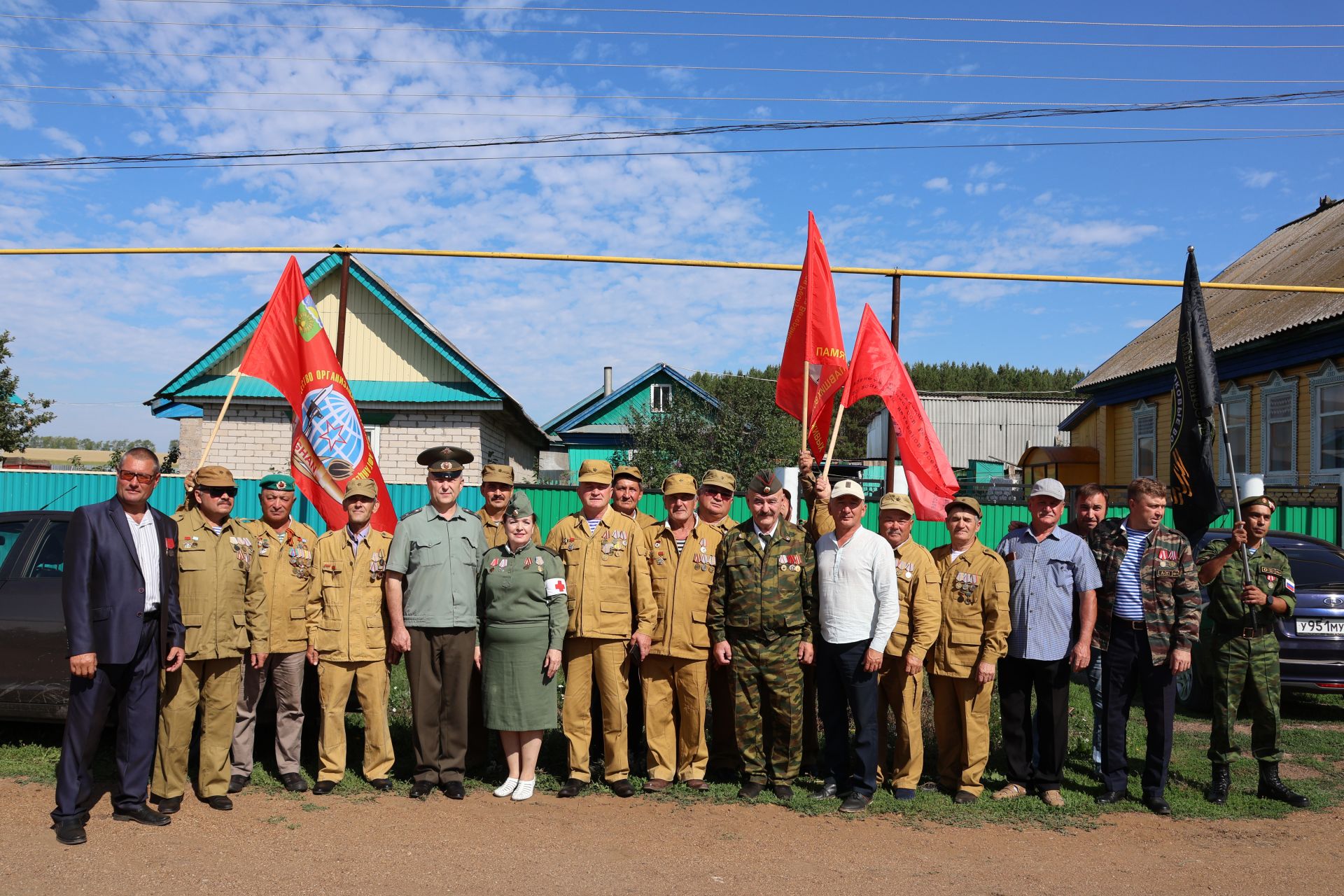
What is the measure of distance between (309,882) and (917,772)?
3484 mm

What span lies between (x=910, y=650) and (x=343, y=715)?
11.4 ft

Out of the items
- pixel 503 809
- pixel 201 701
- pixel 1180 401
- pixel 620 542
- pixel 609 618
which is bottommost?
pixel 503 809

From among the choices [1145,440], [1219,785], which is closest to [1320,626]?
[1219,785]

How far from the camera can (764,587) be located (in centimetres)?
568

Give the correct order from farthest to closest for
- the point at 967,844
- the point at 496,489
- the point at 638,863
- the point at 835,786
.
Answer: the point at 496,489
the point at 835,786
the point at 967,844
the point at 638,863

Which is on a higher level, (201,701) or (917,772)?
(201,701)

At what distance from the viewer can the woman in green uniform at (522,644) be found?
5.63 metres

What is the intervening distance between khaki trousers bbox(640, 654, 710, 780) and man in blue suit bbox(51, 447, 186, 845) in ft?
8.90

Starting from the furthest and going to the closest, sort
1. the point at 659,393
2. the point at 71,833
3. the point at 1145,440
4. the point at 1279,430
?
the point at 659,393 < the point at 1145,440 < the point at 1279,430 < the point at 71,833

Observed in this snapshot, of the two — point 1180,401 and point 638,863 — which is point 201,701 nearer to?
point 638,863

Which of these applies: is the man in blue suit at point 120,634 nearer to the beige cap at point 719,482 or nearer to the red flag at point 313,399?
the red flag at point 313,399

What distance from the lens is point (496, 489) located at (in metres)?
6.43

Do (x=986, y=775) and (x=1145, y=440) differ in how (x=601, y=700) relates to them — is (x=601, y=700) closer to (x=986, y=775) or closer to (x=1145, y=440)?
(x=986, y=775)

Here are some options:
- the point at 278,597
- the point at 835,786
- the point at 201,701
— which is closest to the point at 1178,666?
the point at 835,786
